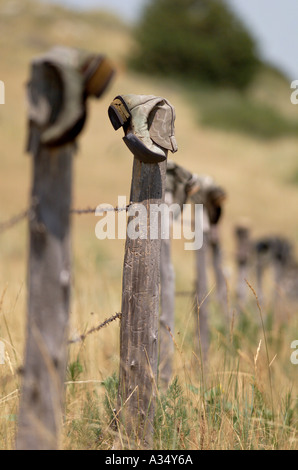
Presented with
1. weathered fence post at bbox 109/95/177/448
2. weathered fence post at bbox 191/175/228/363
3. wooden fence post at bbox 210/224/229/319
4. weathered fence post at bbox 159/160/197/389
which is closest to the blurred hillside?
weathered fence post at bbox 109/95/177/448

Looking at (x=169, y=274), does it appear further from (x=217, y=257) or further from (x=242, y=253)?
(x=242, y=253)

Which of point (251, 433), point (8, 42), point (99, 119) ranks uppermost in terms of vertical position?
point (8, 42)

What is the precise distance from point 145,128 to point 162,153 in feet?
0.41

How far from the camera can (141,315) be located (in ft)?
7.80

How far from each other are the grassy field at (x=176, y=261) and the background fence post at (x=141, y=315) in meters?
0.10

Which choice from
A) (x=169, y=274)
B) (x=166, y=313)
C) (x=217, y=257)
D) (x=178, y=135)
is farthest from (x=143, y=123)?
(x=178, y=135)

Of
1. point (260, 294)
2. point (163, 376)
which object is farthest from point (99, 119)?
point (163, 376)

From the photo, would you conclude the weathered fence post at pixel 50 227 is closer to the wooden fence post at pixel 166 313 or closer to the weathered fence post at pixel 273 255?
the wooden fence post at pixel 166 313

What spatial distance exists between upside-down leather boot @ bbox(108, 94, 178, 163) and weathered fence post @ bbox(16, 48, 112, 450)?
19.6 inches

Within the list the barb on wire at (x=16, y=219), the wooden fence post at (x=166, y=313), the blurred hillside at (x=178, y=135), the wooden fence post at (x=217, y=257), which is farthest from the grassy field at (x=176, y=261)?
the barb on wire at (x=16, y=219)

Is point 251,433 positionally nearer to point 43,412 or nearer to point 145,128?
point 43,412

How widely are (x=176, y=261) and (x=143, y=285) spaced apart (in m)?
7.29

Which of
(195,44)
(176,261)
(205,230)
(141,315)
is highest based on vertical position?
(195,44)

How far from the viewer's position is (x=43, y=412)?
5.99 ft
